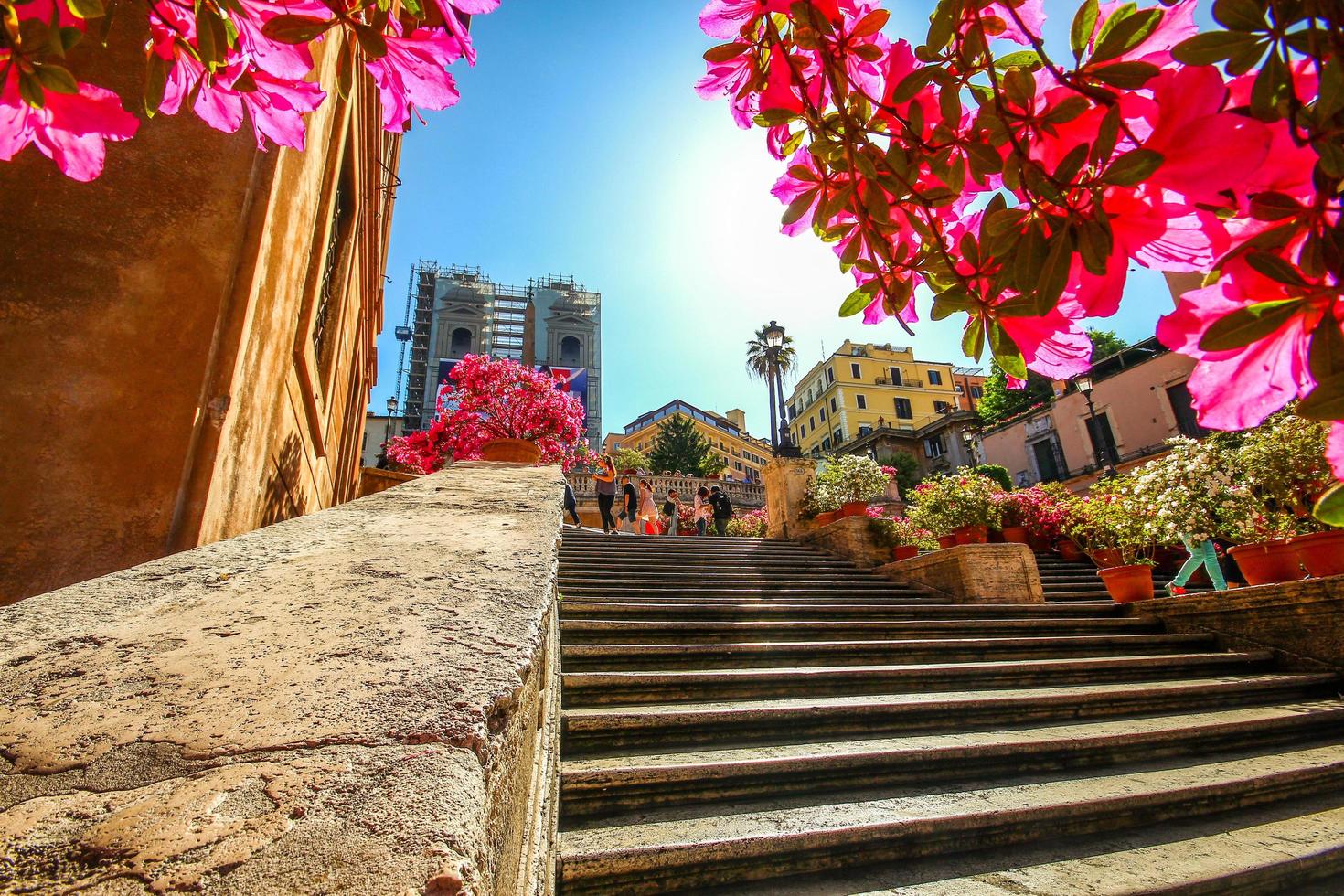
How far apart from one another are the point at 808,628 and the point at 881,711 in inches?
59.2

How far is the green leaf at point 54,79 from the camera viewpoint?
0.99 m

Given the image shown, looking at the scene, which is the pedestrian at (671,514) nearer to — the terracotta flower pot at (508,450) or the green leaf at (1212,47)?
the terracotta flower pot at (508,450)

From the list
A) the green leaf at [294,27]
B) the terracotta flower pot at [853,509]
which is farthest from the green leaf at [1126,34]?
the terracotta flower pot at [853,509]

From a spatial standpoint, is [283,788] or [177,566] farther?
[177,566]

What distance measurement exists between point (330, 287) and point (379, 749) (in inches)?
272

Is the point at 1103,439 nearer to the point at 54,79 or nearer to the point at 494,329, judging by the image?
the point at 54,79

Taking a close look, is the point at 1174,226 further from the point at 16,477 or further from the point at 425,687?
the point at 16,477

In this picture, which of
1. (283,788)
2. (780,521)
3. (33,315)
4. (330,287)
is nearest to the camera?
(283,788)

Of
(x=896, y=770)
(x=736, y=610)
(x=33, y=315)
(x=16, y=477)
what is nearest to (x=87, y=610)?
(x=16, y=477)

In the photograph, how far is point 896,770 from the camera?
269 centimetres

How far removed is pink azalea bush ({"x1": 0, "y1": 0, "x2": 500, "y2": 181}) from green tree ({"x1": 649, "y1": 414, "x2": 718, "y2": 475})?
132ft

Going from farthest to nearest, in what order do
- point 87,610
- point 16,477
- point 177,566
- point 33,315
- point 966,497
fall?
1. point 966,497
2. point 33,315
3. point 16,477
4. point 177,566
5. point 87,610

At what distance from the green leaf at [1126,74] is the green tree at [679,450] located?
134 feet

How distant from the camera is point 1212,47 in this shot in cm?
64
